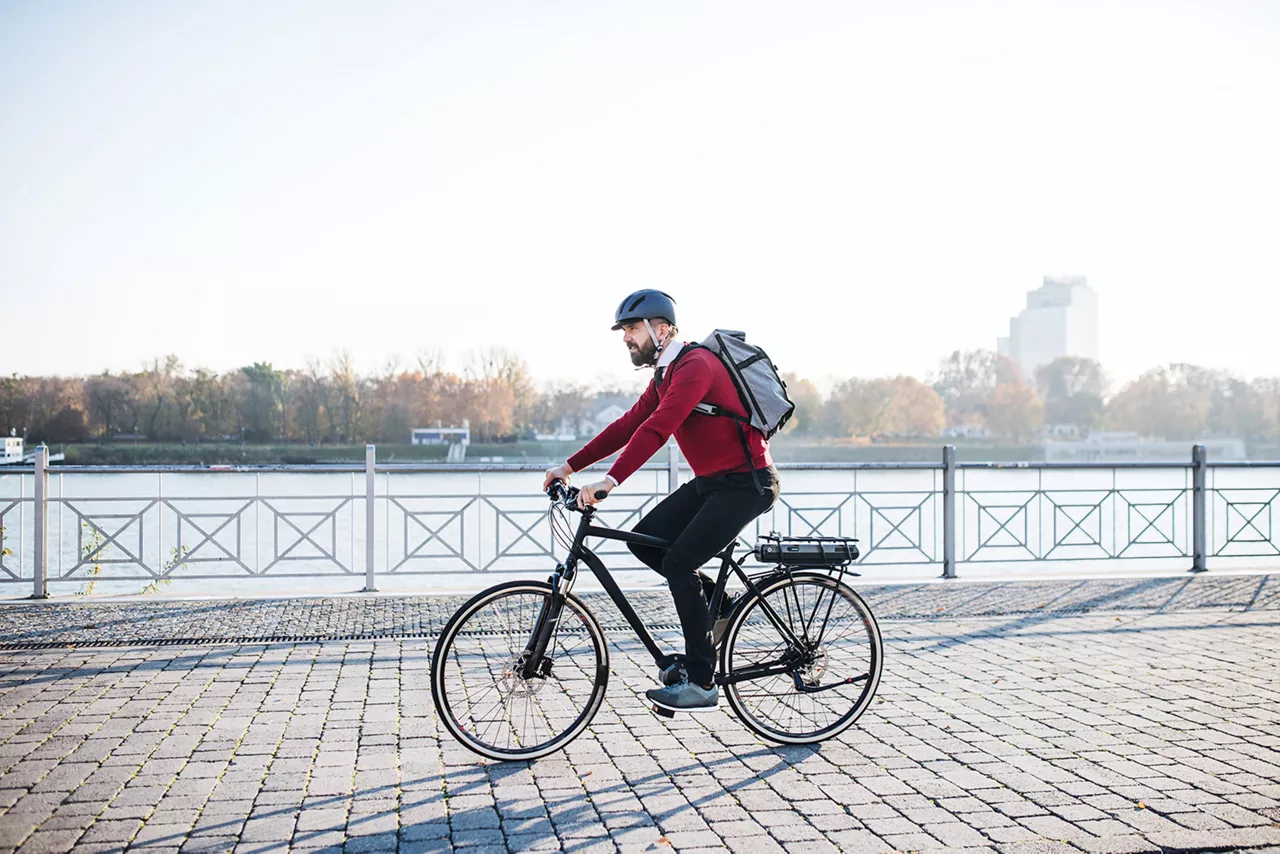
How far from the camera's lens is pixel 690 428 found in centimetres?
472

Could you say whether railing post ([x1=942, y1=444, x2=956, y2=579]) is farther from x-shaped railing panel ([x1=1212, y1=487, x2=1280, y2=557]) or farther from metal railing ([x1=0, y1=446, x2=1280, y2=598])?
A: x-shaped railing panel ([x1=1212, y1=487, x2=1280, y2=557])

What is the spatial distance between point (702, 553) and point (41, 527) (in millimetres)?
7242

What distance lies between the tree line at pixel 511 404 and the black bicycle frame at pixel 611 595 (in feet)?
4.48

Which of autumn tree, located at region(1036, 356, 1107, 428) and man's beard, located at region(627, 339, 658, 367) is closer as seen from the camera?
man's beard, located at region(627, 339, 658, 367)

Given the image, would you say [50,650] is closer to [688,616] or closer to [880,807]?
[688,616]

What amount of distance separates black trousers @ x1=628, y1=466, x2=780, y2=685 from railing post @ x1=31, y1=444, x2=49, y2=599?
6.88 m

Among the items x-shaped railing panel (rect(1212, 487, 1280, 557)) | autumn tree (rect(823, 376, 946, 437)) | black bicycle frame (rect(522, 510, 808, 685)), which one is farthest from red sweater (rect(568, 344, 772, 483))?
autumn tree (rect(823, 376, 946, 437))

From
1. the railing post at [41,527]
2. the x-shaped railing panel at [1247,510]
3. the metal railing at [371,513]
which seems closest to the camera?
the railing post at [41,527]

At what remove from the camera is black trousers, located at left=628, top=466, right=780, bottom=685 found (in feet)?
Answer: 15.1

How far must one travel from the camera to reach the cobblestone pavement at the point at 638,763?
3746mm

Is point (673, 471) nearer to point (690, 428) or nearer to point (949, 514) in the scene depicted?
point (949, 514)

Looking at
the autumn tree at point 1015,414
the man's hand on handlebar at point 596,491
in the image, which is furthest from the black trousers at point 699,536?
the autumn tree at point 1015,414

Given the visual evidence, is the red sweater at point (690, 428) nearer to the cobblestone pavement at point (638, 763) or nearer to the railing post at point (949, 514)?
the cobblestone pavement at point (638, 763)

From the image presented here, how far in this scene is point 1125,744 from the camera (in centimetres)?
487
